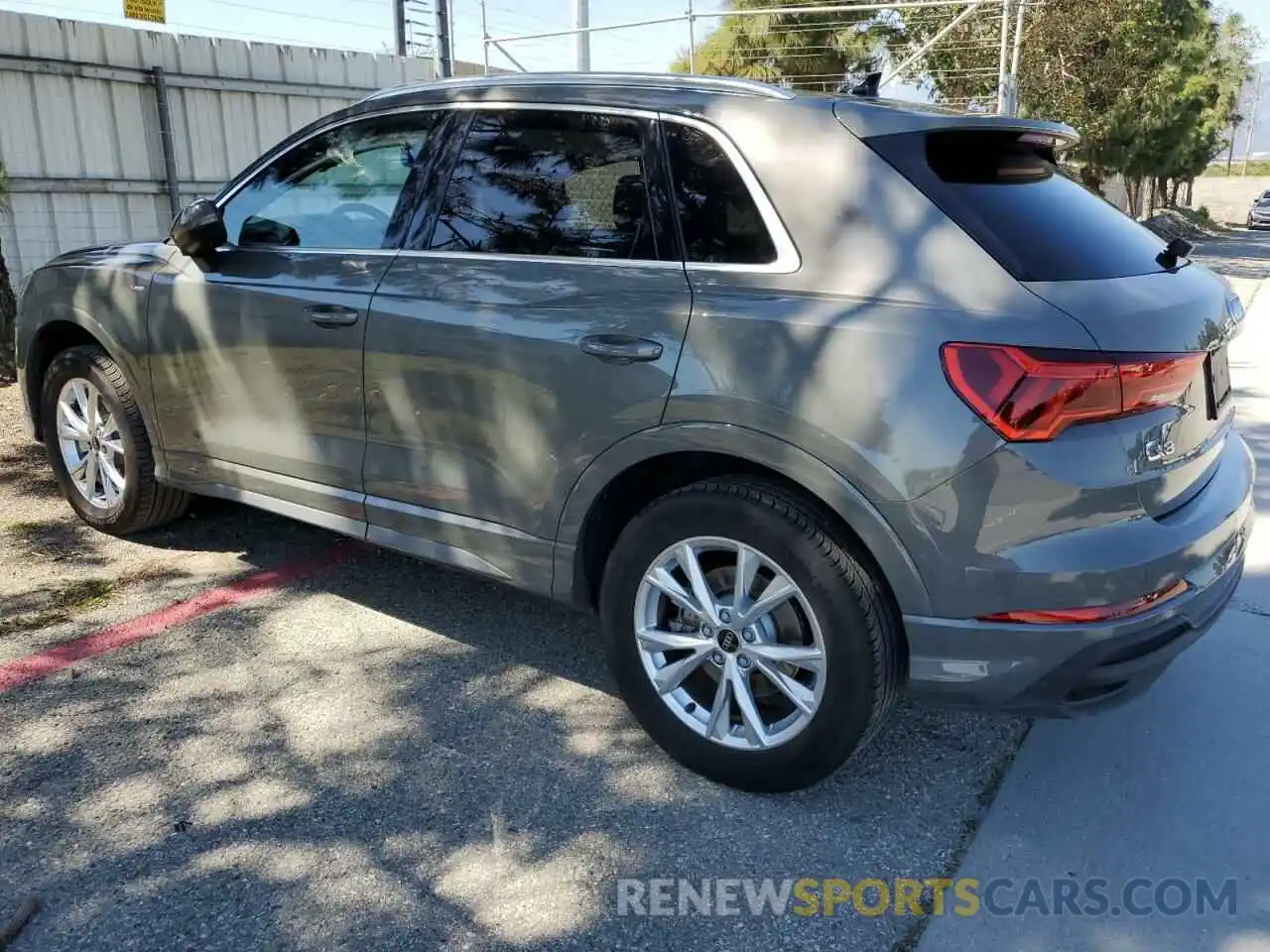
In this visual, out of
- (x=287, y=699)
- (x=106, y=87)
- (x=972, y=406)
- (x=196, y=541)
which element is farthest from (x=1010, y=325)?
(x=106, y=87)

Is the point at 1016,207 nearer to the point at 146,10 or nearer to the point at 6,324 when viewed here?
the point at 6,324

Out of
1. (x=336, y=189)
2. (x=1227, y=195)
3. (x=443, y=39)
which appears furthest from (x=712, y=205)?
(x=1227, y=195)

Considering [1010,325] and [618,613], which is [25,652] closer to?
[618,613]

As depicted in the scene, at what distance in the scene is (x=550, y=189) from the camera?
3188mm

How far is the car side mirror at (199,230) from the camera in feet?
12.4

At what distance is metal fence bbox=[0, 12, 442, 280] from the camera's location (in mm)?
10320

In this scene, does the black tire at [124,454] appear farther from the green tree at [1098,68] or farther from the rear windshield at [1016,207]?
the green tree at [1098,68]

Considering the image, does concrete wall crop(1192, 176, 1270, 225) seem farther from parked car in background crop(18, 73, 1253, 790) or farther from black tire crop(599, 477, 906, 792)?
black tire crop(599, 477, 906, 792)

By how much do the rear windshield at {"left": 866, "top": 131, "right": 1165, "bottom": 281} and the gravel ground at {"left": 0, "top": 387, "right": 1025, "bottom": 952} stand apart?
4.77ft

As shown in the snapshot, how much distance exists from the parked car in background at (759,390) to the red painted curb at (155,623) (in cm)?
67

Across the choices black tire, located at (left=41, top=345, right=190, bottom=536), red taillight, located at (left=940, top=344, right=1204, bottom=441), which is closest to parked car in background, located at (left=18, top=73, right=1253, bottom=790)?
red taillight, located at (left=940, top=344, right=1204, bottom=441)

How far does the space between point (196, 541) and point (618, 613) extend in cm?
260

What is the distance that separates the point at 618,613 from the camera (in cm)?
302

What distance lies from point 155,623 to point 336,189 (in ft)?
5.65
